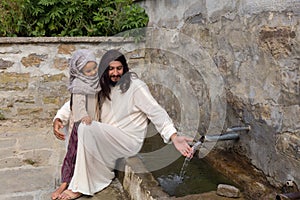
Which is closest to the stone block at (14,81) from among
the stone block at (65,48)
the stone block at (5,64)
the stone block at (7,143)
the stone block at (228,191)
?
the stone block at (5,64)

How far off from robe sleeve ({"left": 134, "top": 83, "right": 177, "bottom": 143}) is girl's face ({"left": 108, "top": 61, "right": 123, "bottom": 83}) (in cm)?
19

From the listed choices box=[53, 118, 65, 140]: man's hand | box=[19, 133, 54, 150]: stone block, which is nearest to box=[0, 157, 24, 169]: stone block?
box=[19, 133, 54, 150]: stone block

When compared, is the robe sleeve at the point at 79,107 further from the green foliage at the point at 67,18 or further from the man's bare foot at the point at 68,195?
the green foliage at the point at 67,18

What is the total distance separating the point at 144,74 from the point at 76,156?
7.45ft

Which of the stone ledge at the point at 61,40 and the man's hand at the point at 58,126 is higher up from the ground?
the stone ledge at the point at 61,40

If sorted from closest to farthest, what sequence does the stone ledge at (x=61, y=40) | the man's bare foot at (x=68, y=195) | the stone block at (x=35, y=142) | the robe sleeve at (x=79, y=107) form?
the man's bare foot at (x=68, y=195)
the robe sleeve at (x=79, y=107)
the stone block at (x=35, y=142)
the stone ledge at (x=61, y=40)

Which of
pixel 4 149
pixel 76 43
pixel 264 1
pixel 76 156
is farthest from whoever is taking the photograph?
pixel 76 43

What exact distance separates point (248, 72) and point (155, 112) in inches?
26.5

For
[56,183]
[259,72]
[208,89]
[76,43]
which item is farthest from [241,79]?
[76,43]

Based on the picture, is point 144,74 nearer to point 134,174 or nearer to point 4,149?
point 4,149

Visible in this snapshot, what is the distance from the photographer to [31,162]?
9.61ft

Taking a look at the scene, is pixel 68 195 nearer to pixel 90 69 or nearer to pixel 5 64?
pixel 90 69

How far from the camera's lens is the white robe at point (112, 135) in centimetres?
223

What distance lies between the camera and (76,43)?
4.18m
